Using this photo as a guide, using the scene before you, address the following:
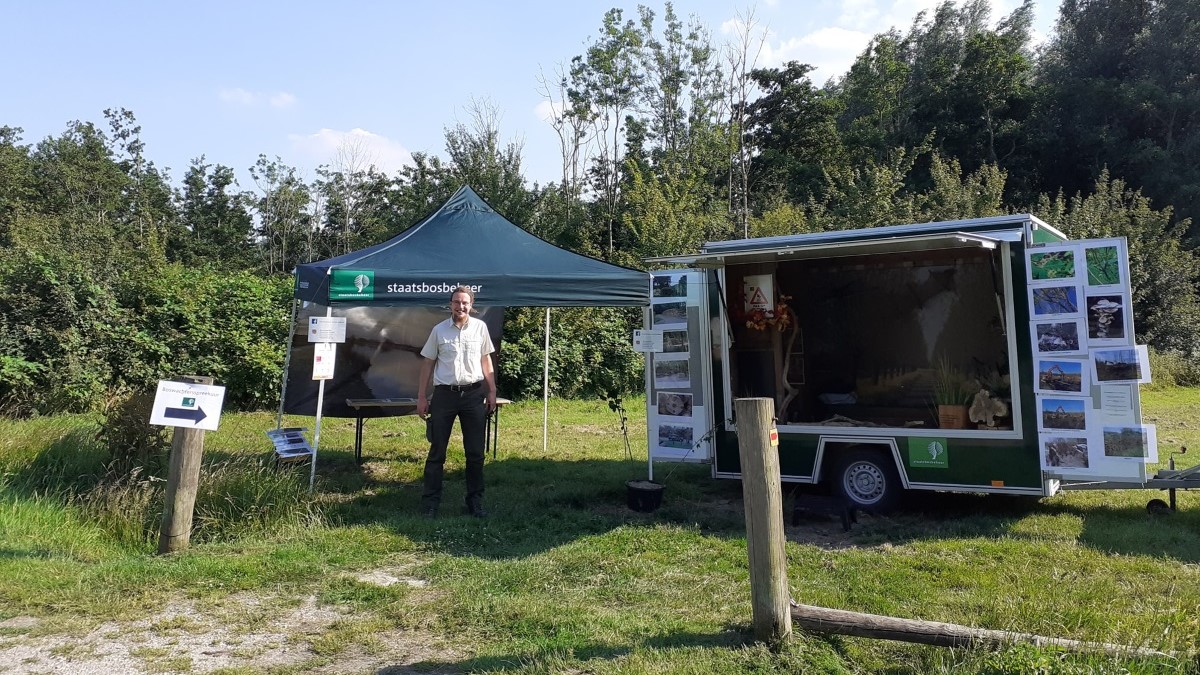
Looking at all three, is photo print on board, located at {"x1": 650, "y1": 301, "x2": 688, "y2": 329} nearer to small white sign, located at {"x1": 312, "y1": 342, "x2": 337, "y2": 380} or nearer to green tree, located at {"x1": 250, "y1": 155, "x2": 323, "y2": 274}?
small white sign, located at {"x1": 312, "y1": 342, "x2": 337, "y2": 380}

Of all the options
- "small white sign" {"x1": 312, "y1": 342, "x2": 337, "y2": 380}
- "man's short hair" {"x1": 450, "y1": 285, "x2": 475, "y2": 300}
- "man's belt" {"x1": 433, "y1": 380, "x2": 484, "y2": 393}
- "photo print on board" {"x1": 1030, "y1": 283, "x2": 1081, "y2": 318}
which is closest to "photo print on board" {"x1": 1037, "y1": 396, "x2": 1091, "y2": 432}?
"photo print on board" {"x1": 1030, "y1": 283, "x2": 1081, "y2": 318}

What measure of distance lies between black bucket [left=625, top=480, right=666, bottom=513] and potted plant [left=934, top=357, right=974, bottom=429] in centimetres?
233

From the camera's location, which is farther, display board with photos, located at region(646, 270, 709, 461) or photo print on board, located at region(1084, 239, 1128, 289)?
display board with photos, located at region(646, 270, 709, 461)

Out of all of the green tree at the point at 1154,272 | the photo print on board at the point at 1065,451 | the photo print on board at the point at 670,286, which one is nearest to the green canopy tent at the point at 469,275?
the photo print on board at the point at 670,286

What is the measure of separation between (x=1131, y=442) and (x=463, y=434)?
4.75 metres

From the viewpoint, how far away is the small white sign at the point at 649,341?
23.1ft

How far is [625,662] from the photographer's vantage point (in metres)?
3.39

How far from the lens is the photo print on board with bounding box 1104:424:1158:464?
541cm

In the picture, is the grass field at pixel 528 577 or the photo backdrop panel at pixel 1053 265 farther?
the photo backdrop panel at pixel 1053 265

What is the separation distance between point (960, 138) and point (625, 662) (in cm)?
3590

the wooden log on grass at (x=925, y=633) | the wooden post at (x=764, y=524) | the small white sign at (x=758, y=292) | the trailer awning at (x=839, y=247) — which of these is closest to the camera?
the wooden log on grass at (x=925, y=633)

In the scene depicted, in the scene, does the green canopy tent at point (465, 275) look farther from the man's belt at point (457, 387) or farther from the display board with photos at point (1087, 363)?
the display board with photos at point (1087, 363)

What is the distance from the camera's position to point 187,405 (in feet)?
16.8

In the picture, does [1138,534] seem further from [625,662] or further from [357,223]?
[357,223]
